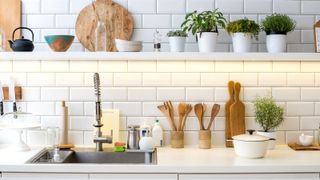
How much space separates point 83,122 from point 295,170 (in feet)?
4.39

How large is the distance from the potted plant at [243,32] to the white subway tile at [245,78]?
25cm

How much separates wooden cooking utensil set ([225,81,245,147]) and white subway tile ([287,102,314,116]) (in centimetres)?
32

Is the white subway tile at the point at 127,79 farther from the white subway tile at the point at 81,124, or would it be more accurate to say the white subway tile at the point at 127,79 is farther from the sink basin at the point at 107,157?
the sink basin at the point at 107,157

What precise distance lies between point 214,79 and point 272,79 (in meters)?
0.38

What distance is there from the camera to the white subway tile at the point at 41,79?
272 centimetres

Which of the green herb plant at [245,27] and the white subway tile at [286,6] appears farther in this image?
the white subway tile at [286,6]

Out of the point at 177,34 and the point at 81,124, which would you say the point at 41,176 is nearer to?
the point at 81,124

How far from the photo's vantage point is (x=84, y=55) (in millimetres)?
2432

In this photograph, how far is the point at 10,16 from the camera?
8.77 ft

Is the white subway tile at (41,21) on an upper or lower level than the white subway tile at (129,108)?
upper

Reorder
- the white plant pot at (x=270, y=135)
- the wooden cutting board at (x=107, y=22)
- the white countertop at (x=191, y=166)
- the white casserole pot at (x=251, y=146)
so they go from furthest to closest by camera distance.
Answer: the wooden cutting board at (x=107, y=22) → the white plant pot at (x=270, y=135) → the white casserole pot at (x=251, y=146) → the white countertop at (x=191, y=166)

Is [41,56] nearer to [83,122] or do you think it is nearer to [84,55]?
[84,55]

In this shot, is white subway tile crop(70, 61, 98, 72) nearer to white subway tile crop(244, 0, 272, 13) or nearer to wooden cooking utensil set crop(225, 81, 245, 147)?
wooden cooking utensil set crop(225, 81, 245, 147)

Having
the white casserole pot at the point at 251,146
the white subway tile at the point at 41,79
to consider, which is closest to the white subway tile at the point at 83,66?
the white subway tile at the point at 41,79
